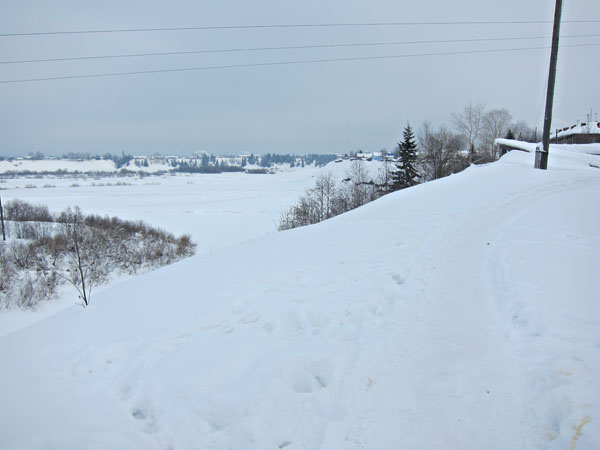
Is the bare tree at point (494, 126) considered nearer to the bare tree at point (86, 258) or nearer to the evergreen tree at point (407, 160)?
the evergreen tree at point (407, 160)

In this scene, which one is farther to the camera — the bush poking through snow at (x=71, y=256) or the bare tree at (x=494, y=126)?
the bare tree at (x=494, y=126)

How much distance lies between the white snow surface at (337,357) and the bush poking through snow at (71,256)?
48.7 feet

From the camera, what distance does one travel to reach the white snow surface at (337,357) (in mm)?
2748

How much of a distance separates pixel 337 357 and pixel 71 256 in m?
29.0

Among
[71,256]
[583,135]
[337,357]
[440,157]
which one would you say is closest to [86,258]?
[71,256]

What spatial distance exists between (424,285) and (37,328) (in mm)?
7017

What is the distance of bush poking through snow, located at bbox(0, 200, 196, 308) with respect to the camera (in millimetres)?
19766

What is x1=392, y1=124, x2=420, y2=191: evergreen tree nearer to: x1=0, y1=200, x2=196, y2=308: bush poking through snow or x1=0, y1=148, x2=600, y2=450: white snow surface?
x1=0, y1=200, x2=196, y2=308: bush poking through snow

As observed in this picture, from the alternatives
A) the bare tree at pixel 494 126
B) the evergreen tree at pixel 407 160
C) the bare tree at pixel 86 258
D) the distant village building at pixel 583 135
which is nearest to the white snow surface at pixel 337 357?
the bare tree at pixel 86 258

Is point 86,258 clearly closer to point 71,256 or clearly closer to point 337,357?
point 71,256

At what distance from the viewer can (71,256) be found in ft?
85.7

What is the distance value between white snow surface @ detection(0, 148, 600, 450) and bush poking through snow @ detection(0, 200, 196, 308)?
584 inches

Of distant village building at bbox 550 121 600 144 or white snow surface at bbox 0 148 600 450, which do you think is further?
distant village building at bbox 550 121 600 144

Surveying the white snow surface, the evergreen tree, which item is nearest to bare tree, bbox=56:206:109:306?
the white snow surface
